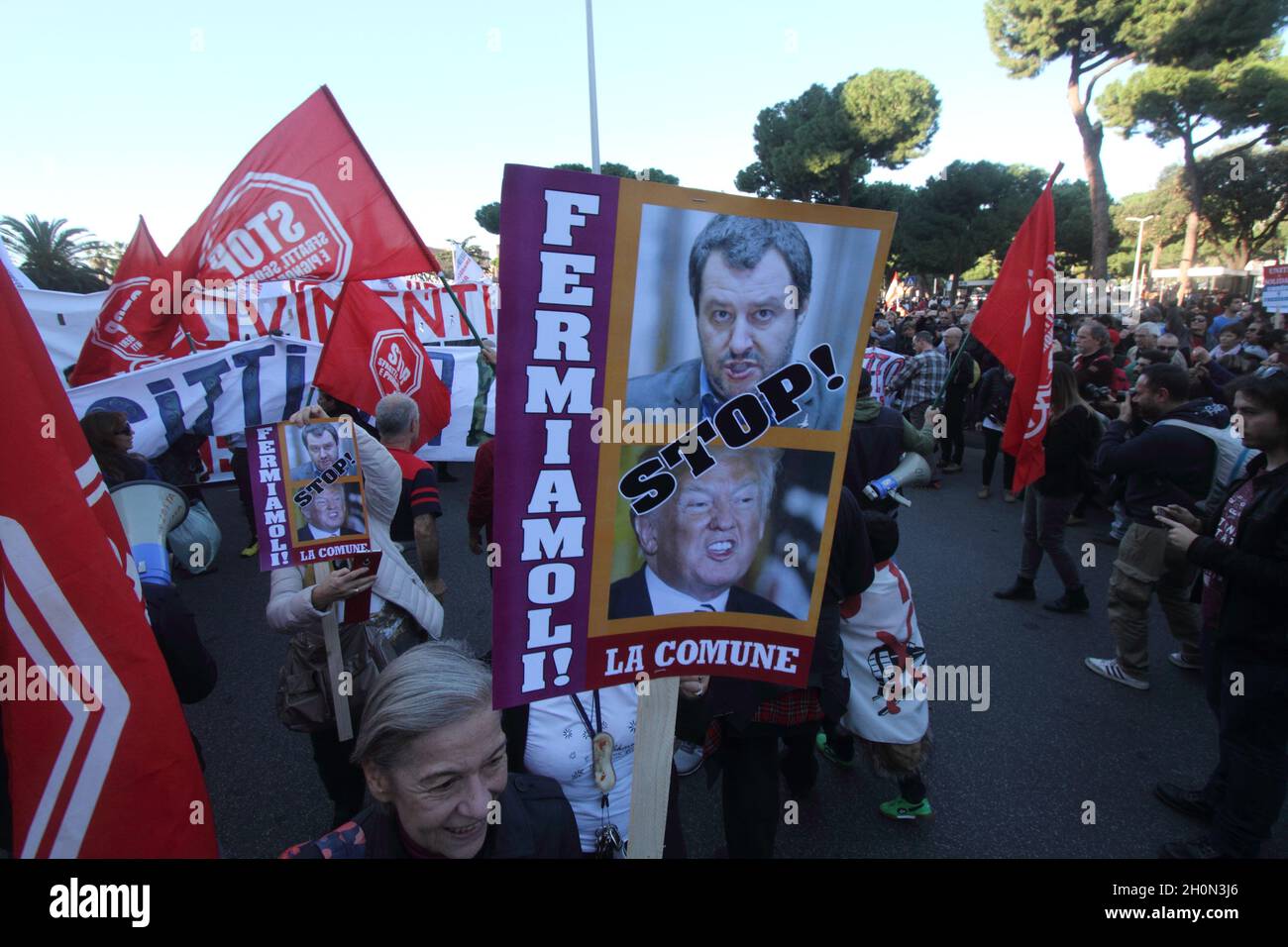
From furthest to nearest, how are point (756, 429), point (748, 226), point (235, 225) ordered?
point (235, 225)
point (756, 429)
point (748, 226)

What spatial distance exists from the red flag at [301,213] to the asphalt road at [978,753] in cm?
242

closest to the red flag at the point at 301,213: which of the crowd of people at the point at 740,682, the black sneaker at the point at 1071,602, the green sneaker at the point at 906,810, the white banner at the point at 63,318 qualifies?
the crowd of people at the point at 740,682

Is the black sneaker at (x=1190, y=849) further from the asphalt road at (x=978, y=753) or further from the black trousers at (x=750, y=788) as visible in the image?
the black trousers at (x=750, y=788)

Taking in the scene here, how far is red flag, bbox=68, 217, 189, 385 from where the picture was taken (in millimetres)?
4109

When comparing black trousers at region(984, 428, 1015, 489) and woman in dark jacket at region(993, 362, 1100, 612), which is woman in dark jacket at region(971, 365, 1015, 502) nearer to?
black trousers at region(984, 428, 1015, 489)

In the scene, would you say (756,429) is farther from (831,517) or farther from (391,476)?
(391,476)

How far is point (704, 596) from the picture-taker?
53.2 inches

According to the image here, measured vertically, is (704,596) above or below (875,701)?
above

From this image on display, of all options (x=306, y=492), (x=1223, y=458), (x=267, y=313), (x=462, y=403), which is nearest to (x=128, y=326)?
(x=306, y=492)

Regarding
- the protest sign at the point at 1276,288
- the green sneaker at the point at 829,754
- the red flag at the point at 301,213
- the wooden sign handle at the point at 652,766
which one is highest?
the protest sign at the point at 1276,288

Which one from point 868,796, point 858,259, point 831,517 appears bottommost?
point 868,796

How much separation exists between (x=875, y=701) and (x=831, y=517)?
5.58 feet

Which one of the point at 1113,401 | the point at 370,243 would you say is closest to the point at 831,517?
the point at 370,243

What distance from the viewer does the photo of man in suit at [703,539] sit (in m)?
1.29
